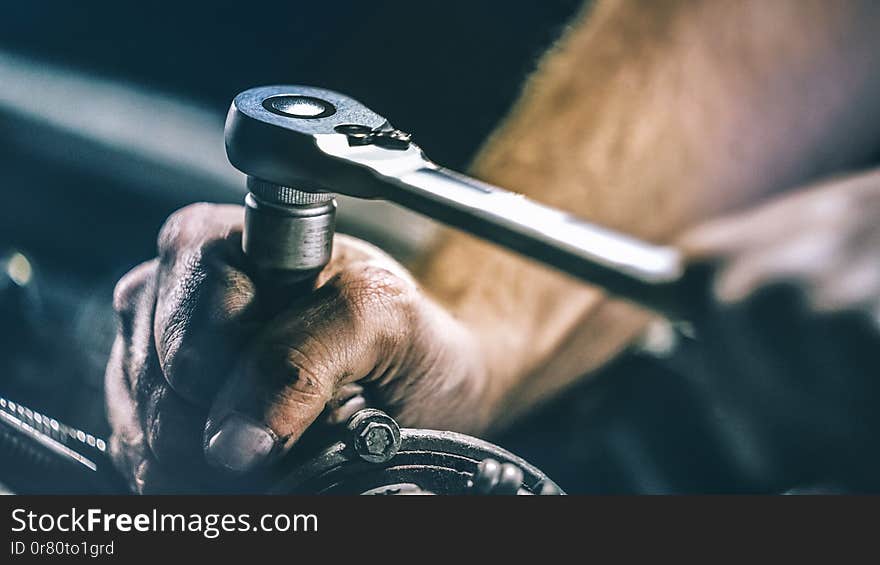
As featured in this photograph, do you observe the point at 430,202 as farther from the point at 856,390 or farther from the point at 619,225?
the point at 619,225

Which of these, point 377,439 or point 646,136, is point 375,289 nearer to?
point 377,439

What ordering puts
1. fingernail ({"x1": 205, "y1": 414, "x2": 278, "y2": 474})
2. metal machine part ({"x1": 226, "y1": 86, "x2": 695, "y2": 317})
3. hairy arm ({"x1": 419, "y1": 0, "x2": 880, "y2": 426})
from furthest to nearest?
1. hairy arm ({"x1": 419, "y1": 0, "x2": 880, "y2": 426})
2. fingernail ({"x1": 205, "y1": 414, "x2": 278, "y2": 474})
3. metal machine part ({"x1": 226, "y1": 86, "x2": 695, "y2": 317})

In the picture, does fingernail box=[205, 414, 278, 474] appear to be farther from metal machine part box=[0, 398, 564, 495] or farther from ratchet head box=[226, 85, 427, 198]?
ratchet head box=[226, 85, 427, 198]

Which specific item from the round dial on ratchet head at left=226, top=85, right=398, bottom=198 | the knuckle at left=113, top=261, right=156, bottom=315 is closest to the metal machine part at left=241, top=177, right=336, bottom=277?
the round dial on ratchet head at left=226, top=85, right=398, bottom=198

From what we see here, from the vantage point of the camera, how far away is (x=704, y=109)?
0.64 meters

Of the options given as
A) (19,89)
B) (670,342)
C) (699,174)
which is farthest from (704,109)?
(19,89)

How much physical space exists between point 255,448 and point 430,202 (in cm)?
16

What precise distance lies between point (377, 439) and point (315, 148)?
151mm

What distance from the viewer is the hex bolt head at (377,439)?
41cm

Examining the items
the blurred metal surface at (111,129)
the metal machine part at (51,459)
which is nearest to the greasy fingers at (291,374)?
the metal machine part at (51,459)

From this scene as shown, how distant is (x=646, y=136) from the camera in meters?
0.63

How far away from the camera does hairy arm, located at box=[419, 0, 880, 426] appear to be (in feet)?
1.99

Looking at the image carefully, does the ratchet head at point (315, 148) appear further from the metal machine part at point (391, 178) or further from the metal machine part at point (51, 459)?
the metal machine part at point (51, 459)

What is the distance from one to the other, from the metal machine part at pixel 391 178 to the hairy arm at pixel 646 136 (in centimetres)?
24
